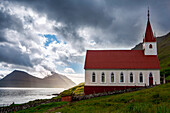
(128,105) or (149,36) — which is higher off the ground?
(149,36)

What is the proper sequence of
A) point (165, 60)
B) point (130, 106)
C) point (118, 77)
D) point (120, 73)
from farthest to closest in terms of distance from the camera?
point (165, 60)
point (120, 73)
point (118, 77)
point (130, 106)

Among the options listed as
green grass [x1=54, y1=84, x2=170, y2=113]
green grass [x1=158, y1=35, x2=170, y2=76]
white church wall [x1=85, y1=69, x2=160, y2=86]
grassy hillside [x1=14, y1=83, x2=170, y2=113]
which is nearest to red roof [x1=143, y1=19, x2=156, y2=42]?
white church wall [x1=85, y1=69, x2=160, y2=86]

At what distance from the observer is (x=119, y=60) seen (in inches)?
1799

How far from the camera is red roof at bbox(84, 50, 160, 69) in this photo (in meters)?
43.8

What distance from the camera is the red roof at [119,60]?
144 feet

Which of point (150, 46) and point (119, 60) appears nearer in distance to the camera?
point (119, 60)

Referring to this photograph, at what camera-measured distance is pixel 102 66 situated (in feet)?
145

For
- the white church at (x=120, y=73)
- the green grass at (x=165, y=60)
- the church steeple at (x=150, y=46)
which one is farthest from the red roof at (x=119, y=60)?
the green grass at (x=165, y=60)

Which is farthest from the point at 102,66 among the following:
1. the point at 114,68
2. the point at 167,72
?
the point at 167,72

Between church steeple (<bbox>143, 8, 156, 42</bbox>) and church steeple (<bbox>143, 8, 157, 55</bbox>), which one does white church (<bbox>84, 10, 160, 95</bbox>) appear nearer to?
church steeple (<bbox>143, 8, 157, 55</bbox>)

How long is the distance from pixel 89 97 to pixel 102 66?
12506mm

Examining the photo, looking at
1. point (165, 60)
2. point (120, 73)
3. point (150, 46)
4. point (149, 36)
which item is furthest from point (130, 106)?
point (165, 60)

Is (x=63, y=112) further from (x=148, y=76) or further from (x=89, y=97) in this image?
(x=148, y=76)

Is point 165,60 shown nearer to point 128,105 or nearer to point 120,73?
point 120,73
